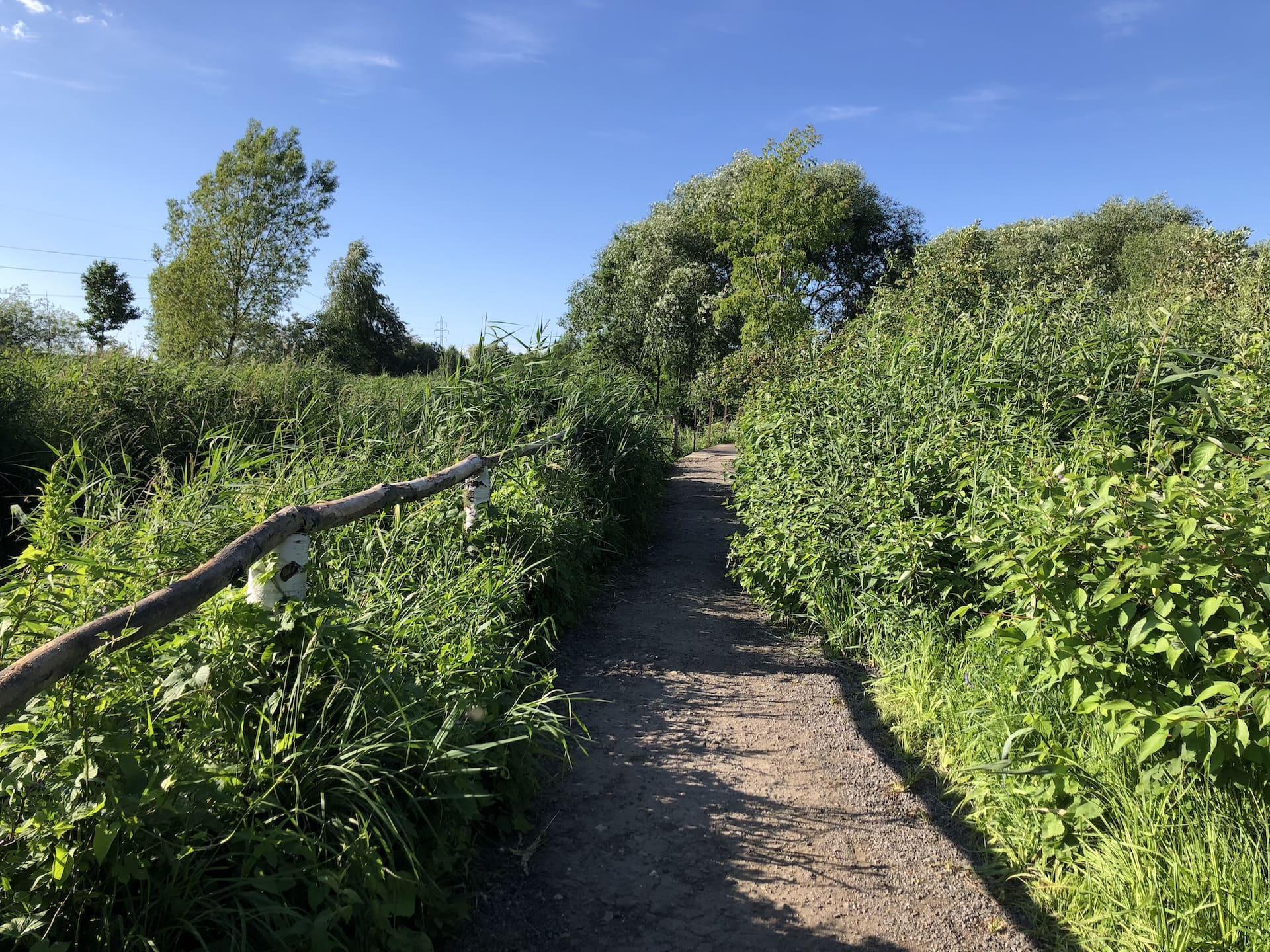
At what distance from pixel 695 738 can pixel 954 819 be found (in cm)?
121

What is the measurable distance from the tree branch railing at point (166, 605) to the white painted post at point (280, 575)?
3 cm

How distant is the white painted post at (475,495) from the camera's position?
15.6 ft

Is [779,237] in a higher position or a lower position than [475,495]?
higher

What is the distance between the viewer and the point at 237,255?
74.9 feet

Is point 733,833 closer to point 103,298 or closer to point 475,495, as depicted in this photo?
point 475,495

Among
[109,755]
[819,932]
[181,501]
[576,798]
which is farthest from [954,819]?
[181,501]

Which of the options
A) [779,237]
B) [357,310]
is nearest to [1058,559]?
[779,237]

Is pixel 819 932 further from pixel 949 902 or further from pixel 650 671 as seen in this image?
pixel 650 671

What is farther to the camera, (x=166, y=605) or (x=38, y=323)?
(x=38, y=323)

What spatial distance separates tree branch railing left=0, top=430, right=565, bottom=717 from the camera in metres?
1.48

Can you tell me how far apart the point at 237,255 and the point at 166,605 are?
24604 millimetres

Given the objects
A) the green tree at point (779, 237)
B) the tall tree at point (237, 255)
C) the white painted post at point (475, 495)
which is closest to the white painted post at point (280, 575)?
the white painted post at point (475, 495)

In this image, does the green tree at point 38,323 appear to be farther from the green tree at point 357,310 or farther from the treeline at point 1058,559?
the treeline at point 1058,559

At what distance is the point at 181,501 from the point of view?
11.3 ft
